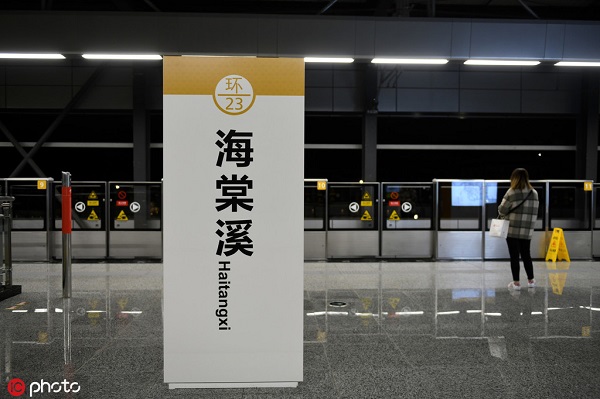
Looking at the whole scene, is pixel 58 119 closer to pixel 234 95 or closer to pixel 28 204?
pixel 28 204

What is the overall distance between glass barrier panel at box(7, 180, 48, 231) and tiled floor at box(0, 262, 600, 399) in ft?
9.34

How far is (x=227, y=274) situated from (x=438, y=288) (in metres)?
5.09

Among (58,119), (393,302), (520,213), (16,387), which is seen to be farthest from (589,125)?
(16,387)

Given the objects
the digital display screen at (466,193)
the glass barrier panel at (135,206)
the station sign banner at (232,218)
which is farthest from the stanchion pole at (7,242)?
the digital display screen at (466,193)

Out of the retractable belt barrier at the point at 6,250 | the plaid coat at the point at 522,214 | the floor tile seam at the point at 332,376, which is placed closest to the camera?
the floor tile seam at the point at 332,376

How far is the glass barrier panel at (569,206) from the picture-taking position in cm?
1150

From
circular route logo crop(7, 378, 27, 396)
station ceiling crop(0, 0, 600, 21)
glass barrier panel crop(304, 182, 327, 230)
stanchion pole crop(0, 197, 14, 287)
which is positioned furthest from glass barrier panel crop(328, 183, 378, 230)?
circular route logo crop(7, 378, 27, 396)

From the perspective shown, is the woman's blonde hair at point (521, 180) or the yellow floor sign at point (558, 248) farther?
the yellow floor sign at point (558, 248)

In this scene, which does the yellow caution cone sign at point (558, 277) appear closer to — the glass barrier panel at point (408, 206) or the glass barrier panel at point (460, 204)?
the glass barrier panel at point (460, 204)

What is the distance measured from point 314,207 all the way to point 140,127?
592 cm

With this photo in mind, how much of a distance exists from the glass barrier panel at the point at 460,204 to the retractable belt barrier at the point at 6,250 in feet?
26.9

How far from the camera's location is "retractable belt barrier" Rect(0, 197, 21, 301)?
7077mm

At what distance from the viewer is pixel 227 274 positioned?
11.3 ft

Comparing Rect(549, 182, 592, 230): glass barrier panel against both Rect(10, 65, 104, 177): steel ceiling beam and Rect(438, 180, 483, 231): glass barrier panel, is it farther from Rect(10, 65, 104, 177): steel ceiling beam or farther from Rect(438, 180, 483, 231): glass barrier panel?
Rect(10, 65, 104, 177): steel ceiling beam
